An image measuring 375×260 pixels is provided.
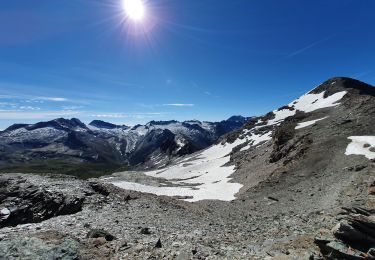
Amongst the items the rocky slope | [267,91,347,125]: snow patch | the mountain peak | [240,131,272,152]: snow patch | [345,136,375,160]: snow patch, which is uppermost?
the mountain peak

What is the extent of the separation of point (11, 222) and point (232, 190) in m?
37.6

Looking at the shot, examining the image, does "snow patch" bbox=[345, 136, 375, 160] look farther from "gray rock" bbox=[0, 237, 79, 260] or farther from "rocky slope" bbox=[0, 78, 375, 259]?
"gray rock" bbox=[0, 237, 79, 260]

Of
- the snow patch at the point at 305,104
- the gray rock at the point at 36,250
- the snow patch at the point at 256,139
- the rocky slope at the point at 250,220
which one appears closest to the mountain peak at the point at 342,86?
the snow patch at the point at 305,104

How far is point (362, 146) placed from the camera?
45281 mm

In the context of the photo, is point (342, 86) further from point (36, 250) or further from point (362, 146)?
point (36, 250)

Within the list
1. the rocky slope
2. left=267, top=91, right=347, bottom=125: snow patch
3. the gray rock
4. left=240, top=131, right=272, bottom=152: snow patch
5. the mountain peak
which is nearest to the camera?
the gray rock

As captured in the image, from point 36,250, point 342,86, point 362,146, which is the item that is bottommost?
point 36,250

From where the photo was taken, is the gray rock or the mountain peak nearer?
the gray rock

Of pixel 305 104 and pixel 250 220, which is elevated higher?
pixel 305 104

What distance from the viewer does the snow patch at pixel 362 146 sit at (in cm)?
4250

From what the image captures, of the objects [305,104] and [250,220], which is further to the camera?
[305,104]

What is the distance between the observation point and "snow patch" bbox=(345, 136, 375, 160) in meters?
42.5

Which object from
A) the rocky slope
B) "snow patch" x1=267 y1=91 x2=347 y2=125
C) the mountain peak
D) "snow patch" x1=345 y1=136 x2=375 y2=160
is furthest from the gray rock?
the mountain peak

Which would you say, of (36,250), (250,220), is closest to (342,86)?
(250,220)
